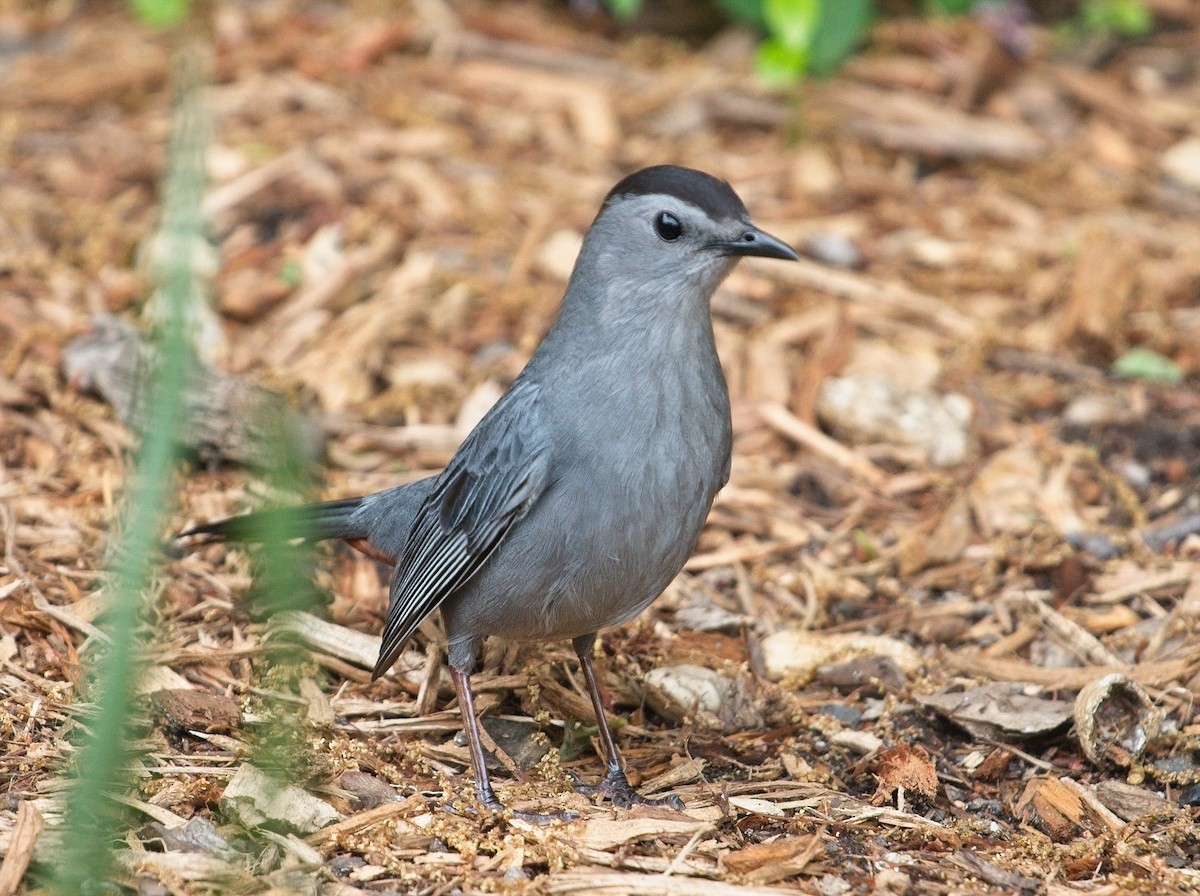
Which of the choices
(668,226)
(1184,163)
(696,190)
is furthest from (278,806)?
(1184,163)

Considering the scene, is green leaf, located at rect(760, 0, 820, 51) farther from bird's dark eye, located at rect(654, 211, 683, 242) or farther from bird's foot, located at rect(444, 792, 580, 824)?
bird's foot, located at rect(444, 792, 580, 824)

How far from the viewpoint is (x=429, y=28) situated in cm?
927

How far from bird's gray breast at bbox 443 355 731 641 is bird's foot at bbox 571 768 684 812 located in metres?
0.53

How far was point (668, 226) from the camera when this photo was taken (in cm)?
445

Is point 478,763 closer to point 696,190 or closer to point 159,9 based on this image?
point 696,190

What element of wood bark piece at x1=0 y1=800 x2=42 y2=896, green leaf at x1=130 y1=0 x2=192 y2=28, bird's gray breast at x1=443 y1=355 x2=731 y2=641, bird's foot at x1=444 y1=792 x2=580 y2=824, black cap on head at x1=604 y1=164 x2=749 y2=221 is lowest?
bird's foot at x1=444 y1=792 x2=580 y2=824

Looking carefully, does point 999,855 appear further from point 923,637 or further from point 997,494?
point 997,494

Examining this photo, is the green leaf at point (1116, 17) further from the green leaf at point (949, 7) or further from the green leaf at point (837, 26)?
the green leaf at point (837, 26)

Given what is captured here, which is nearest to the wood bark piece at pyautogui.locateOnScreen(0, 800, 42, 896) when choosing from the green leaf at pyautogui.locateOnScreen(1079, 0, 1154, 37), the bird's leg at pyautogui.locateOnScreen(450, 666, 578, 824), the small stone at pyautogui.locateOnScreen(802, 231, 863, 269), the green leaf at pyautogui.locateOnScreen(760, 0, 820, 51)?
the bird's leg at pyautogui.locateOnScreen(450, 666, 578, 824)

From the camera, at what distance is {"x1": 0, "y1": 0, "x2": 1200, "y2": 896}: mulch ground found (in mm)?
4102

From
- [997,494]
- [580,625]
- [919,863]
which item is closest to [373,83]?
[997,494]

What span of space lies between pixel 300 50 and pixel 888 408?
4580 millimetres

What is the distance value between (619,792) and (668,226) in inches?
72.0

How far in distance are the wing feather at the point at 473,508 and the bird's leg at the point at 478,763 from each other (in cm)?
25
